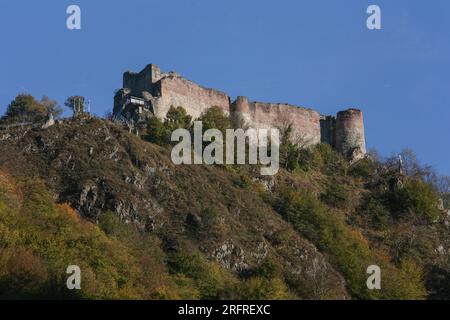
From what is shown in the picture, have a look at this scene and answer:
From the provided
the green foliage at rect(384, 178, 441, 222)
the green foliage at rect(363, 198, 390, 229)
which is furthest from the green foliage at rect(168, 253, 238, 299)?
the green foliage at rect(384, 178, 441, 222)

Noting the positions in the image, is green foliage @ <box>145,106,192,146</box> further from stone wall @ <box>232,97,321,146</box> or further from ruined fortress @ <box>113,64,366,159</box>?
stone wall @ <box>232,97,321,146</box>

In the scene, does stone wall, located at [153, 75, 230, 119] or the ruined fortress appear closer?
the ruined fortress

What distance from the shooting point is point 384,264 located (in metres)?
63.3

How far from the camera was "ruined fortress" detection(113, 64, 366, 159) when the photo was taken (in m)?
71.4

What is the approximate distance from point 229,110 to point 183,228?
1972cm

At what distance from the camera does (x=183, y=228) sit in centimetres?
5891

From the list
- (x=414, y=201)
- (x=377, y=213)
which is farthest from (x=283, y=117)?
(x=414, y=201)

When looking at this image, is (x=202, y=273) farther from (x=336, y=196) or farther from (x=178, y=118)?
(x=336, y=196)

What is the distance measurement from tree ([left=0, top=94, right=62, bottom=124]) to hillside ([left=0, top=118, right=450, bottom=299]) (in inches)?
190

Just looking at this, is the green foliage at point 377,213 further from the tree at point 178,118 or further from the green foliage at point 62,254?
the green foliage at point 62,254

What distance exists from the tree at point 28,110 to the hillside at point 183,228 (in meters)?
4.81

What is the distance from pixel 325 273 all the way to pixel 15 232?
16455 millimetres
